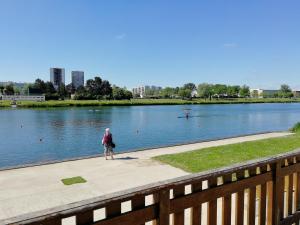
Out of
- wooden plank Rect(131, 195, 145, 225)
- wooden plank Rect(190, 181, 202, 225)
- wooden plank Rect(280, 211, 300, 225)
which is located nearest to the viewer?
wooden plank Rect(131, 195, 145, 225)

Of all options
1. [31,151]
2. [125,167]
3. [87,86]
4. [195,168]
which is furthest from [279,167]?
[87,86]

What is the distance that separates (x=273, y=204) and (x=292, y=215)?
31.4 inches

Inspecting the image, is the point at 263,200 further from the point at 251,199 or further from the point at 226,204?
the point at 226,204

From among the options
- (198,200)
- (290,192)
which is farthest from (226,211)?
(290,192)

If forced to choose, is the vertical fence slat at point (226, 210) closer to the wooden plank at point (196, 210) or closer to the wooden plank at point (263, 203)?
the wooden plank at point (196, 210)

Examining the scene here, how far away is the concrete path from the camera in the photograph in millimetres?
8469

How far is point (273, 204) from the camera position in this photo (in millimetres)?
3672

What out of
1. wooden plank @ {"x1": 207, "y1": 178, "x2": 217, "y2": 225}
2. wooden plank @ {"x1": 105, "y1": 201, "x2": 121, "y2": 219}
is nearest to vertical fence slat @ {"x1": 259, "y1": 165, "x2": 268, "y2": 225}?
wooden plank @ {"x1": 207, "y1": 178, "x2": 217, "y2": 225}

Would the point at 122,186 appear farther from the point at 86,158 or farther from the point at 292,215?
the point at 292,215

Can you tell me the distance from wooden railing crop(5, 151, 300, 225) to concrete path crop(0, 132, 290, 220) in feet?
19.6

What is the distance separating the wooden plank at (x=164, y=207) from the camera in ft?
8.05

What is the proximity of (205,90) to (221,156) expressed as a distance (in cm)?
17468

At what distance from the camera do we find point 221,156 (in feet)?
43.7

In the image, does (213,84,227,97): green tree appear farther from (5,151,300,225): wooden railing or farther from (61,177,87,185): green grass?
(5,151,300,225): wooden railing
